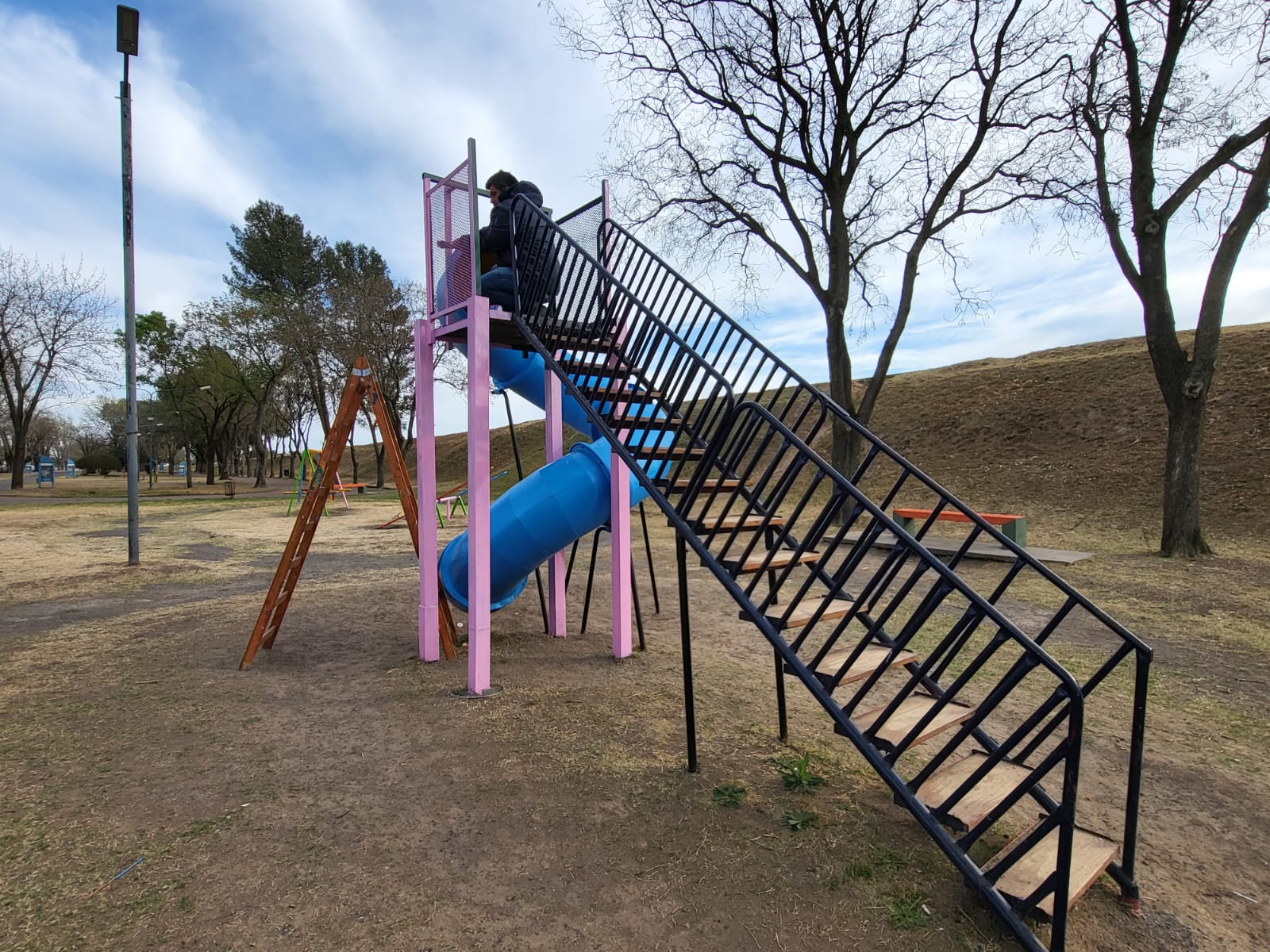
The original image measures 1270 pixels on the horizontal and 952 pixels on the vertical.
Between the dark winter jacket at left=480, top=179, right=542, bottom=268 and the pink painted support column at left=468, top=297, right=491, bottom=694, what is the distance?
62 centimetres

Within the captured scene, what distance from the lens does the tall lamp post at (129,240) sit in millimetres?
9906

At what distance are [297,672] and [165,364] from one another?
3737 centimetres

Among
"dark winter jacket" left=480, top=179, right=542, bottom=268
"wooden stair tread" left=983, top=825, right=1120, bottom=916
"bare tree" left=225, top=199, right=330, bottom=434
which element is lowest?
"wooden stair tread" left=983, top=825, right=1120, bottom=916

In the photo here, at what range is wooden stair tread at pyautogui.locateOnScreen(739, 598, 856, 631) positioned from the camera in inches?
126

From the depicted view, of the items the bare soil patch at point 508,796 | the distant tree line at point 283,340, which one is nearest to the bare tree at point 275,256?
the distant tree line at point 283,340

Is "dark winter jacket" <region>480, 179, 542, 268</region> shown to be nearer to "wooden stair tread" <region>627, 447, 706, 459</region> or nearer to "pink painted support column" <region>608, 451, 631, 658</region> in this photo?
"pink painted support column" <region>608, 451, 631, 658</region>

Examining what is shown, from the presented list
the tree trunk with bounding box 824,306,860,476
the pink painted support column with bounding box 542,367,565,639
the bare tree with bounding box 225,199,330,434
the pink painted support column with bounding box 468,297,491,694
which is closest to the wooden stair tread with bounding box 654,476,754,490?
the pink painted support column with bounding box 468,297,491,694

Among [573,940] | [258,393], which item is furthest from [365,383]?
[258,393]

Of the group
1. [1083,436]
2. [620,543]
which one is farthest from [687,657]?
[1083,436]

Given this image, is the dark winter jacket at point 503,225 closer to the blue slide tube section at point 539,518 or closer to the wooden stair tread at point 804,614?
the blue slide tube section at point 539,518

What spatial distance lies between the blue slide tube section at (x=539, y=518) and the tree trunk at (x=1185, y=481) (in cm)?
915

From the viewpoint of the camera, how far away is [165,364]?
1374 inches

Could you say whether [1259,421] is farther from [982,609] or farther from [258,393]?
[258,393]

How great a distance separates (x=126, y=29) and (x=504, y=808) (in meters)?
12.6
